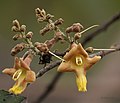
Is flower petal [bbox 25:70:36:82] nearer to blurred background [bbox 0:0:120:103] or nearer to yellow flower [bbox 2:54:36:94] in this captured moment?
yellow flower [bbox 2:54:36:94]

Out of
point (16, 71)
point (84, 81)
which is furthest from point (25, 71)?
point (84, 81)

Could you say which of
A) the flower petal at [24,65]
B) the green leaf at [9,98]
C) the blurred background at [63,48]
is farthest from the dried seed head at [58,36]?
the blurred background at [63,48]

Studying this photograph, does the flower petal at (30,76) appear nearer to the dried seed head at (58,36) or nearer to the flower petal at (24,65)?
the flower petal at (24,65)

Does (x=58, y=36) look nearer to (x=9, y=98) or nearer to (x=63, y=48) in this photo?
(x=9, y=98)

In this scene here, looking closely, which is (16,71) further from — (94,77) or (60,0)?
(60,0)

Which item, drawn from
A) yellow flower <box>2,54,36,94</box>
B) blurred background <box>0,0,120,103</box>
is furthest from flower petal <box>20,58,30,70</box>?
blurred background <box>0,0,120,103</box>
